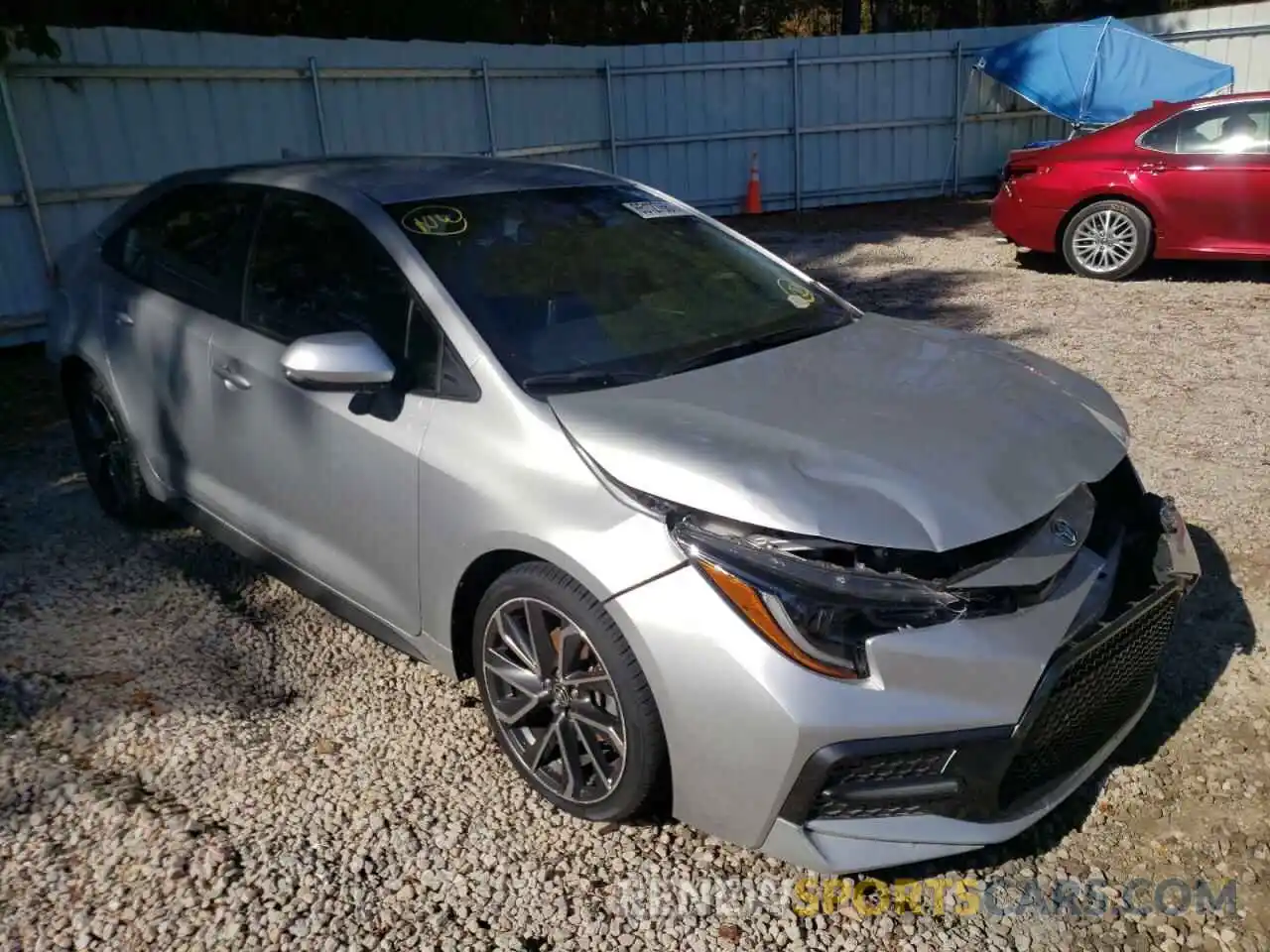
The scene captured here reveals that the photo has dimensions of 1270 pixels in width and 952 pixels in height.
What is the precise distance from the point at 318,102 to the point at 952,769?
910 cm

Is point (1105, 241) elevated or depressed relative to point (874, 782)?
depressed

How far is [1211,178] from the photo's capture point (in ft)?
28.2

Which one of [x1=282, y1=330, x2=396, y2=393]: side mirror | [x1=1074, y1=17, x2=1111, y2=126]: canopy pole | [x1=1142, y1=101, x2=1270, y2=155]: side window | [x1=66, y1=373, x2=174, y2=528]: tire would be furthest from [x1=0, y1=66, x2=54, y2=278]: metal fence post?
[x1=1074, y1=17, x2=1111, y2=126]: canopy pole

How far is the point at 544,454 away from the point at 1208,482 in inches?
138

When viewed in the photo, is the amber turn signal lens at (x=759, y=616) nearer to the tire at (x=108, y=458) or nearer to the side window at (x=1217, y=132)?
the tire at (x=108, y=458)

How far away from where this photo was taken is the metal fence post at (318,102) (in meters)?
9.63

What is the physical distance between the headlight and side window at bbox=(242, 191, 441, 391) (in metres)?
1.16

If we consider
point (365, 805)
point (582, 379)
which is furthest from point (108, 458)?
point (582, 379)

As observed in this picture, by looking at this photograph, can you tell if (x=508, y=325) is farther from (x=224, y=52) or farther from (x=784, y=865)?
(x=224, y=52)

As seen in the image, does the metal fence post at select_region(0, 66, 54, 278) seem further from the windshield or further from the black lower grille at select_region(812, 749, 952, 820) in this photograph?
the black lower grille at select_region(812, 749, 952, 820)

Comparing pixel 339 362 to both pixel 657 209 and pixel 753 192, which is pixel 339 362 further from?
pixel 753 192


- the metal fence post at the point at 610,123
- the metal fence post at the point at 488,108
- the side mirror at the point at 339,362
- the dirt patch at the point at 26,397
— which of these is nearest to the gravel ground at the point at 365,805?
the side mirror at the point at 339,362

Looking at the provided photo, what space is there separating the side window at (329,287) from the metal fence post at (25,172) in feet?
15.3

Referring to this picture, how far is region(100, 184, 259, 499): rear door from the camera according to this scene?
385 centimetres
